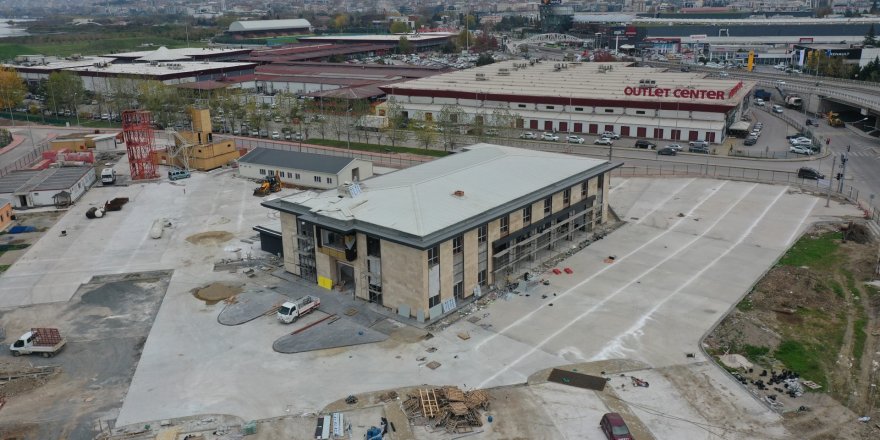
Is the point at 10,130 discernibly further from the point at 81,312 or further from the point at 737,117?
the point at 737,117

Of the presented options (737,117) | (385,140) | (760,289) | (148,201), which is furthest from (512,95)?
(760,289)

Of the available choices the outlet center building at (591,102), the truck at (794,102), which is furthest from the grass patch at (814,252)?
the truck at (794,102)

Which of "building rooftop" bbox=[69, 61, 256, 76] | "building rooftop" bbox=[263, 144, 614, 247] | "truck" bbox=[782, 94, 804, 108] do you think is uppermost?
"building rooftop" bbox=[69, 61, 256, 76]

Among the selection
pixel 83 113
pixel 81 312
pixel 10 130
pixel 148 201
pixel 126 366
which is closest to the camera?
pixel 126 366

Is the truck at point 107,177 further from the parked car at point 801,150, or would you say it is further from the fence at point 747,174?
the parked car at point 801,150

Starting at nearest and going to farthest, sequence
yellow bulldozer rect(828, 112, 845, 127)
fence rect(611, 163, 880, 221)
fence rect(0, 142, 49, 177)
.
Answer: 1. fence rect(611, 163, 880, 221)
2. fence rect(0, 142, 49, 177)
3. yellow bulldozer rect(828, 112, 845, 127)

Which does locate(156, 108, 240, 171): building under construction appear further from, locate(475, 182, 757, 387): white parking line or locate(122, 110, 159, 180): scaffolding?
locate(475, 182, 757, 387): white parking line

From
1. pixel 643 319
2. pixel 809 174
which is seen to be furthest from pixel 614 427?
pixel 809 174

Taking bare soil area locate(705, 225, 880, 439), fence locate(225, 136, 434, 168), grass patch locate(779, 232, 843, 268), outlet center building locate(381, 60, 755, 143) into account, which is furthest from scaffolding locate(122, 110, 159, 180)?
grass patch locate(779, 232, 843, 268)
